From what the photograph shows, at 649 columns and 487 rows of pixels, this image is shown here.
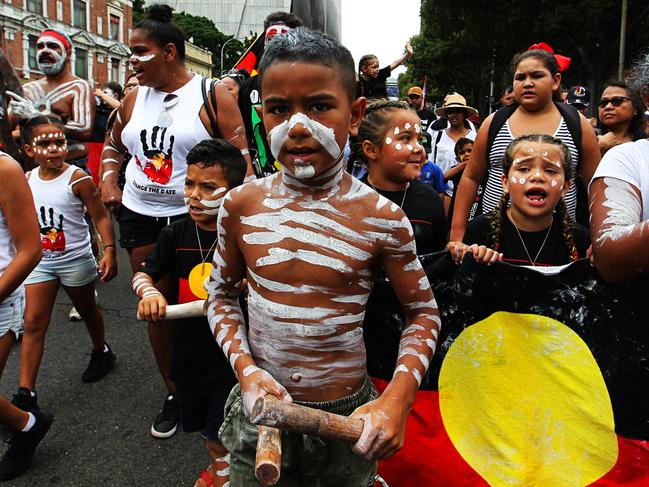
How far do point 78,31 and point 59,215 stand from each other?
51.8 metres

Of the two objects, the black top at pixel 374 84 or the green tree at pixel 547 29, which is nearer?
the black top at pixel 374 84

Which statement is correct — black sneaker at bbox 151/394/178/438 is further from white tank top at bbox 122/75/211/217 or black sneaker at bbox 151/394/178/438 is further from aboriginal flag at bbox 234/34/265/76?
→ aboriginal flag at bbox 234/34/265/76

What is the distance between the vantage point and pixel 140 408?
3604mm

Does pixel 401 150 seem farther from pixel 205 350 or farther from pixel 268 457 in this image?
pixel 268 457

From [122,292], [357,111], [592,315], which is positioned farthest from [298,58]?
[122,292]

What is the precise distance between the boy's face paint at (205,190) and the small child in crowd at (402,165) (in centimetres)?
89

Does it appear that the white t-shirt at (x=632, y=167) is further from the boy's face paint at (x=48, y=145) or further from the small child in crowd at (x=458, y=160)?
the small child in crowd at (x=458, y=160)

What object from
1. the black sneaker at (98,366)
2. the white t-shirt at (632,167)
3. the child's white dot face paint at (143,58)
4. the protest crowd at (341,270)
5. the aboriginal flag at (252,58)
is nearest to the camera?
the protest crowd at (341,270)

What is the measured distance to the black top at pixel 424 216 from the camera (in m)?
2.87

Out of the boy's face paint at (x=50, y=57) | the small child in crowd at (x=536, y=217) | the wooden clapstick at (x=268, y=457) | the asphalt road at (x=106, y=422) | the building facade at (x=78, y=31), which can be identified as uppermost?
the building facade at (x=78, y=31)

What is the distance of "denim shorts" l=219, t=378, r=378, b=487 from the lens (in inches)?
66.3

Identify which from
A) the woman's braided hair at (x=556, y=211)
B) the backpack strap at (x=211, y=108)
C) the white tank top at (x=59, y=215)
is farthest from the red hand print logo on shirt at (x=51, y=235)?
the woman's braided hair at (x=556, y=211)

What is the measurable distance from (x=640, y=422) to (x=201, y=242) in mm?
1949

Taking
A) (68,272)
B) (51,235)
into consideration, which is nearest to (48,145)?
(51,235)
